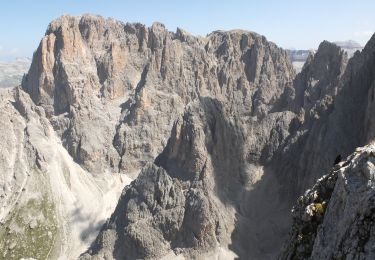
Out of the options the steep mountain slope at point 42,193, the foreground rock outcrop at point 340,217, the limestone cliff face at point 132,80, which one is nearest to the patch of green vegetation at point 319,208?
the foreground rock outcrop at point 340,217

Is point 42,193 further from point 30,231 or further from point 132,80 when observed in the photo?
point 132,80

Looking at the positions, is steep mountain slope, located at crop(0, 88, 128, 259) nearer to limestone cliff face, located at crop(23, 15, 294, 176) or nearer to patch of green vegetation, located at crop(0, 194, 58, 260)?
patch of green vegetation, located at crop(0, 194, 58, 260)

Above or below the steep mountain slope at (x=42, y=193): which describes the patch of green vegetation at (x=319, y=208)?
above

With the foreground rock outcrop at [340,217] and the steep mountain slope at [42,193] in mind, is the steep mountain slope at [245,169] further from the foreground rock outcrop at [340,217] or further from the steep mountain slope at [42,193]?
the foreground rock outcrop at [340,217]

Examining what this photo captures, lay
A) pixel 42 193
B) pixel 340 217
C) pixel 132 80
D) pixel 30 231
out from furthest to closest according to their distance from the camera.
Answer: pixel 132 80 < pixel 42 193 < pixel 30 231 < pixel 340 217

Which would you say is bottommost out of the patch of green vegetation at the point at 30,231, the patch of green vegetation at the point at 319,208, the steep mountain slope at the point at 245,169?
the patch of green vegetation at the point at 30,231

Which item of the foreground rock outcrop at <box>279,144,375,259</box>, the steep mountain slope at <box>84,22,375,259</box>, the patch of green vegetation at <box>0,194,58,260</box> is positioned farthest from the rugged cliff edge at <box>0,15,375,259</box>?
the foreground rock outcrop at <box>279,144,375,259</box>

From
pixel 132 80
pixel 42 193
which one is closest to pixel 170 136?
pixel 42 193

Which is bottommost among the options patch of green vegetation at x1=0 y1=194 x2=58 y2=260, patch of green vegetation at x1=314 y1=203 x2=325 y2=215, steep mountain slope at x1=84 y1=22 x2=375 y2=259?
patch of green vegetation at x1=0 y1=194 x2=58 y2=260
